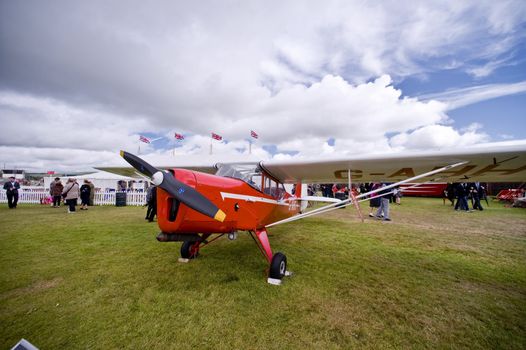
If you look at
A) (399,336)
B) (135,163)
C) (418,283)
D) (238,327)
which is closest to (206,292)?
(238,327)

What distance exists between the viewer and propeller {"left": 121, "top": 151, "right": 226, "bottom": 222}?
8.11ft

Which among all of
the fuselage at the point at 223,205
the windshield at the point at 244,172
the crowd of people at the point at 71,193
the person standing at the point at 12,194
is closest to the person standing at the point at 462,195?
the fuselage at the point at 223,205

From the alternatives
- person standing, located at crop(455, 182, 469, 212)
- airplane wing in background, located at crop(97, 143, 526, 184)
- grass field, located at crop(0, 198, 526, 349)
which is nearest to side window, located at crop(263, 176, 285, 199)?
airplane wing in background, located at crop(97, 143, 526, 184)

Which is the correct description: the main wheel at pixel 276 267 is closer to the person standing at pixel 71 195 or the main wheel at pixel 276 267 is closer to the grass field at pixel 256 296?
the grass field at pixel 256 296

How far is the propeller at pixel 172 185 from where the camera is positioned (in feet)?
8.11

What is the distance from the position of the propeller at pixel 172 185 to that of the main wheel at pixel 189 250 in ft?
6.78

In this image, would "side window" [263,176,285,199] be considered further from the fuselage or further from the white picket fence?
the white picket fence

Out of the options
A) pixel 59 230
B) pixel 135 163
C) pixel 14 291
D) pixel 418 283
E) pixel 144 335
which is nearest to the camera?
pixel 144 335

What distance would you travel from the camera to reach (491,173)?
4391 mm

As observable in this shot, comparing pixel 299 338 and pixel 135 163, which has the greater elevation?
pixel 135 163

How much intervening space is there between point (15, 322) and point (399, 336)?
4.17m

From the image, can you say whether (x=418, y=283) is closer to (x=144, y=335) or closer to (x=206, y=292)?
(x=206, y=292)

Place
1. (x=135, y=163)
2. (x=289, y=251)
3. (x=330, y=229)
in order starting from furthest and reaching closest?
1. (x=330, y=229)
2. (x=289, y=251)
3. (x=135, y=163)

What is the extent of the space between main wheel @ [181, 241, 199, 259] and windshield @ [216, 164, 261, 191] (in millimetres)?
1611
